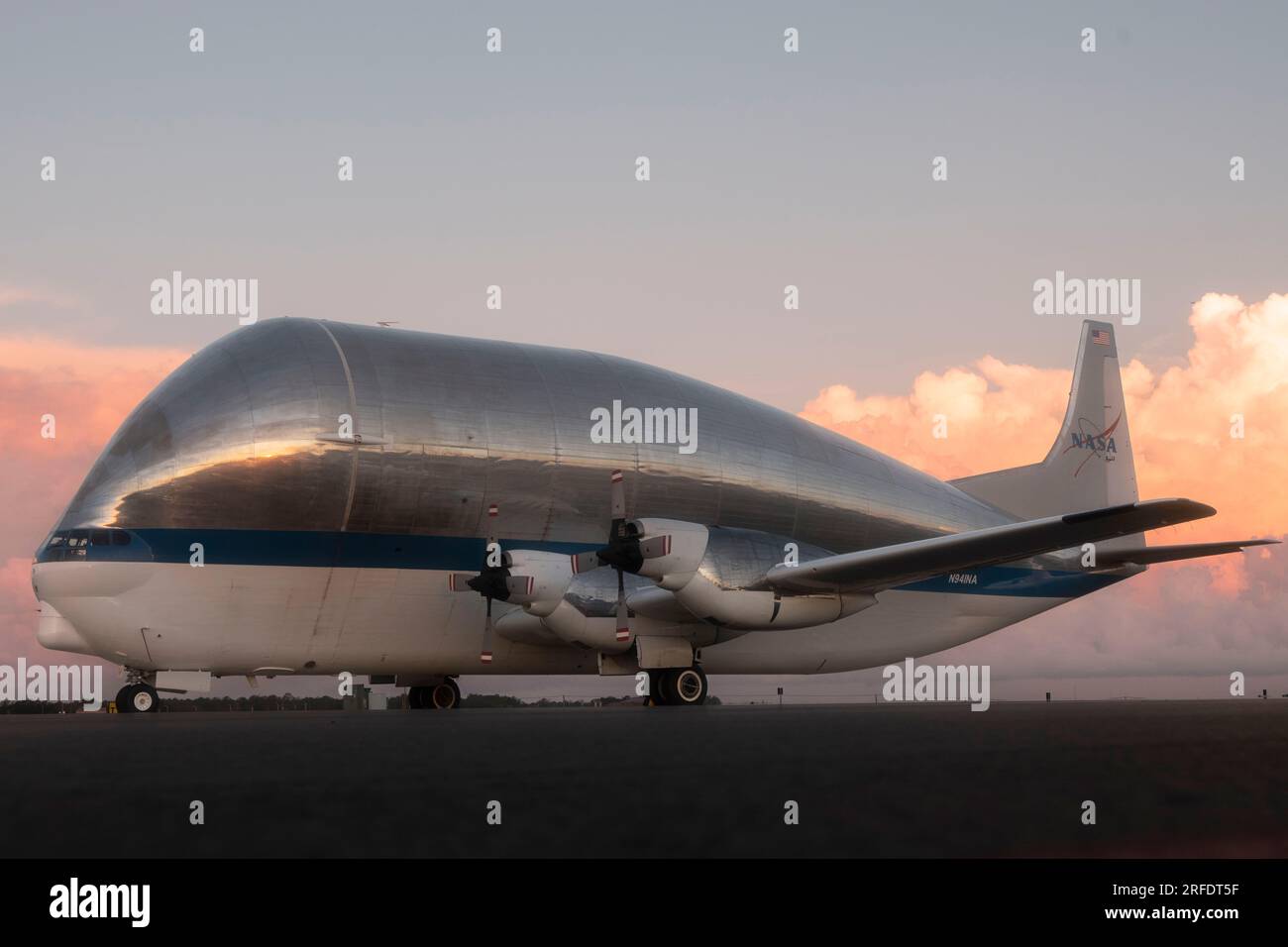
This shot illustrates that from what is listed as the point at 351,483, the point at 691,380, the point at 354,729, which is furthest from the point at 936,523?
the point at 354,729

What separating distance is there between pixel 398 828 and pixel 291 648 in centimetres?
1999

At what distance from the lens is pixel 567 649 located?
2697 cm

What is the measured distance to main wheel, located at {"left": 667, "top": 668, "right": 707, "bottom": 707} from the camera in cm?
2236

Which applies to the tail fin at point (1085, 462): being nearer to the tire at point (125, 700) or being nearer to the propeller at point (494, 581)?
the propeller at point (494, 581)

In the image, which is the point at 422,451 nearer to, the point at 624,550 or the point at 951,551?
the point at 624,550

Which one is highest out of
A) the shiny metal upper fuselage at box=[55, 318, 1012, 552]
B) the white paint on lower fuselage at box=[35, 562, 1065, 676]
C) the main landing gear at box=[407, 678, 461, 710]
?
the shiny metal upper fuselage at box=[55, 318, 1012, 552]

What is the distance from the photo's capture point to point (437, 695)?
2742 centimetres

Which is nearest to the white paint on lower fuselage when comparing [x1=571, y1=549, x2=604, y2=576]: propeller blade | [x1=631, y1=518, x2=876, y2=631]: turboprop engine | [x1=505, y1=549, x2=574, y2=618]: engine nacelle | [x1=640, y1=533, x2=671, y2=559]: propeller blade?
[x1=505, y1=549, x2=574, y2=618]: engine nacelle

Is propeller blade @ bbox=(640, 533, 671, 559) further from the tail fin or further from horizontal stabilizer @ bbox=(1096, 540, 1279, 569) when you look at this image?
the tail fin

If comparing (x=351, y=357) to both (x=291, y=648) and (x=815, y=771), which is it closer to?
(x=291, y=648)

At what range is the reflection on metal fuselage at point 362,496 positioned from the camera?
22.7m

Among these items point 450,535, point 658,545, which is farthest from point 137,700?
point 658,545

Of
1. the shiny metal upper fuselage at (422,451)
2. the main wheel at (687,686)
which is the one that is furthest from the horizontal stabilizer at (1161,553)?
the main wheel at (687,686)

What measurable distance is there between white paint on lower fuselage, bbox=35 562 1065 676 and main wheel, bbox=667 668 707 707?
4.94 m
